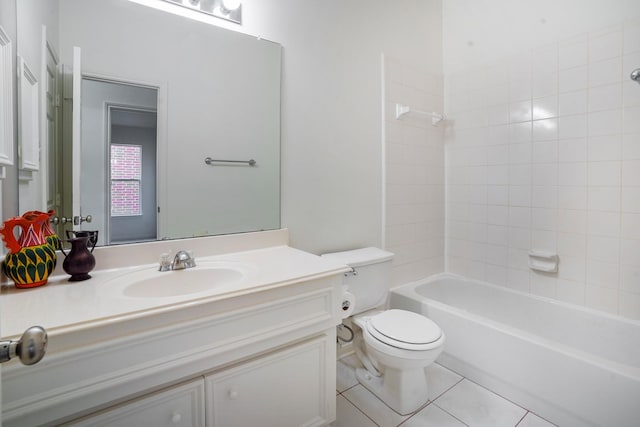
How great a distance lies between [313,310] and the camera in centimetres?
117

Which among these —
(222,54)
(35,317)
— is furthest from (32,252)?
(222,54)

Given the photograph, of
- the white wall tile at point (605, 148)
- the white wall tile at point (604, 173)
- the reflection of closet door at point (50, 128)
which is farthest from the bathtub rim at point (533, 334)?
the reflection of closet door at point (50, 128)

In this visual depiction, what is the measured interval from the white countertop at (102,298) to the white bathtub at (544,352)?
3.39 ft

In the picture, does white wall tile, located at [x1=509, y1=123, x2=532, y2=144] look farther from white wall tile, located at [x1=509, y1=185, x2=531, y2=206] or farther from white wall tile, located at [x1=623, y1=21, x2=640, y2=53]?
white wall tile, located at [x1=623, y1=21, x2=640, y2=53]

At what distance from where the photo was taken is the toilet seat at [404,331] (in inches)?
55.3

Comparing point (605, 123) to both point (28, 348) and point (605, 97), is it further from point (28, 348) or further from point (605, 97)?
point (28, 348)

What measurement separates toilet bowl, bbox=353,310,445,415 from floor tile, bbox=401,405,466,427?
4 cm

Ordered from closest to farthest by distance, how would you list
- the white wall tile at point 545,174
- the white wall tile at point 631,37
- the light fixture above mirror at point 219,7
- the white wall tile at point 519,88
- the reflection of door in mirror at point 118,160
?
the reflection of door in mirror at point 118,160 < the light fixture above mirror at point 219,7 < the white wall tile at point 631,37 < the white wall tile at point 545,174 < the white wall tile at point 519,88

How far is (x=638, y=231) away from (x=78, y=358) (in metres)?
2.50

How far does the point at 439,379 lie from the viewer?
1.76 m

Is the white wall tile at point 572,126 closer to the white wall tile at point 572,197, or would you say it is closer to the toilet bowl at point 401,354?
the white wall tile at point 572,197

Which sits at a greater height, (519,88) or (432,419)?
(519,88)

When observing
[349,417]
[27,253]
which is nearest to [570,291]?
[349,417]

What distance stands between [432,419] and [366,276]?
741mm
